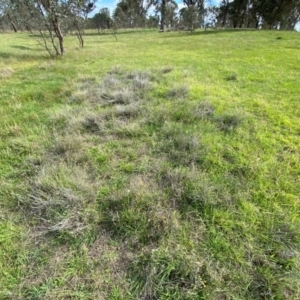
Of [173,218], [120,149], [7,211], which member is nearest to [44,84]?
[120,149]

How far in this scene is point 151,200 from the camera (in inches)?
86.0

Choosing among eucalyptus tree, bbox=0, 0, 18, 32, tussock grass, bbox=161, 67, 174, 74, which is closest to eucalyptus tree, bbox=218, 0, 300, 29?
tussock grass, bbox=161, 67, 174, 74

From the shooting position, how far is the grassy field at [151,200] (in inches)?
62.6

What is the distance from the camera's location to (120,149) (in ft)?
10.1

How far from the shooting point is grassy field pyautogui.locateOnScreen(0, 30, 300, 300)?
1.59 meters

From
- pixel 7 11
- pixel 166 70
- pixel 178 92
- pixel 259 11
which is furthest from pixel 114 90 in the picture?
pixel 259 11

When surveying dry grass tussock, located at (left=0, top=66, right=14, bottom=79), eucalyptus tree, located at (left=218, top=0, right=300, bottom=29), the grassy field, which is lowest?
dry grass tussock, located at (left=0, top=66, right=14, bottom=79)

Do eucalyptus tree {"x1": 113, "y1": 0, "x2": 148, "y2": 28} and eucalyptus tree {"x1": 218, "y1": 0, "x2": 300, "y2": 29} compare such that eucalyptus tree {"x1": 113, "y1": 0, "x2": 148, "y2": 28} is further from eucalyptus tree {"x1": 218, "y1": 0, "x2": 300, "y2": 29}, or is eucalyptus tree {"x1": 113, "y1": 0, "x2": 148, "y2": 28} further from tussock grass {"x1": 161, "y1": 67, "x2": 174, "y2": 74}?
tussock grass {"x1": 161, "y1": 67, "x2": 174, "y2": 74}

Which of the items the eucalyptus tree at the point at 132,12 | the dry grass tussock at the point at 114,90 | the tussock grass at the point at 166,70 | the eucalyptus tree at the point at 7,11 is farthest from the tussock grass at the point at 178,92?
the eucalyptus tree at the point at 132,12

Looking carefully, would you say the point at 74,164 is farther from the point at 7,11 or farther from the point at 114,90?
the point at 7,11

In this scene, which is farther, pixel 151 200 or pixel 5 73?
pixel 5 73

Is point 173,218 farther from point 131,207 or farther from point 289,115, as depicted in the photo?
point 289,115

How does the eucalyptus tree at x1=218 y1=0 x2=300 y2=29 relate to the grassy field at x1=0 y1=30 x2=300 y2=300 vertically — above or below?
above

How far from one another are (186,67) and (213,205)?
22.3 ft
